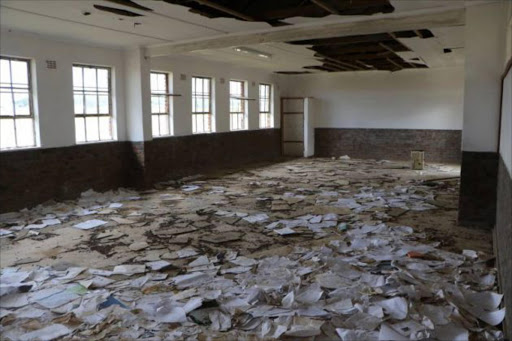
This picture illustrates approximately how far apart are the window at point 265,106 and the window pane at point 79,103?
7.42 meters

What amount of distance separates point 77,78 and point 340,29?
5186mm

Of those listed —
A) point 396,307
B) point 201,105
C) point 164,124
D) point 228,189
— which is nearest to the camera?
point 396,307

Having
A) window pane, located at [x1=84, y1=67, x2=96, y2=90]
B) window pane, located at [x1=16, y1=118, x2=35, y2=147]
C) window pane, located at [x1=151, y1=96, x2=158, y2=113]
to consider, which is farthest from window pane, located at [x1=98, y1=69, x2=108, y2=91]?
window pane, located at [x1=16, y1=118, x2=35, y2=147]

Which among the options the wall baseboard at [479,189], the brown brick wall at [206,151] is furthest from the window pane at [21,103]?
the wall baseboard at [479,189]

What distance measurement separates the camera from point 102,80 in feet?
29.6

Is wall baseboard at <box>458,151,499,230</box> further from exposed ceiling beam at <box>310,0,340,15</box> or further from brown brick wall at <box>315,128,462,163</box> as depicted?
brown brick wall at <box>315,128,462,163</box>

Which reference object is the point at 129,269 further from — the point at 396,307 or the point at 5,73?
the point at 5,73

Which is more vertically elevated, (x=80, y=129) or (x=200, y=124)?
(x=200, y=124)

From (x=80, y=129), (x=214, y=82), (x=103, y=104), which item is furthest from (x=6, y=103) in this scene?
(x=214, y=82)

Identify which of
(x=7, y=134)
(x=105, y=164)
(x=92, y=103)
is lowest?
(x=105, y=164)

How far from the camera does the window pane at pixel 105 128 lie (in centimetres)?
919

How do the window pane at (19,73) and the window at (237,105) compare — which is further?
the window at (237,105)

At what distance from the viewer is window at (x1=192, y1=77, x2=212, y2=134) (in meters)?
11.6

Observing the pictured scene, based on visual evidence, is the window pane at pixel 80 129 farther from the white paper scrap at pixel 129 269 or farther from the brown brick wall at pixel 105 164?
the white paper scrap at pixel 129 269
